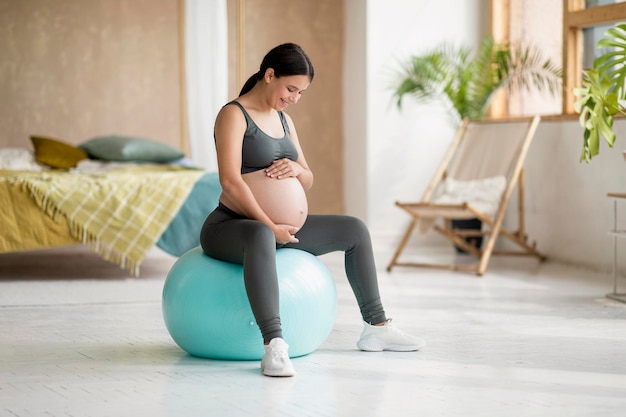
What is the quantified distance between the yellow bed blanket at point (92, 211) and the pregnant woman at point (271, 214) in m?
2.12

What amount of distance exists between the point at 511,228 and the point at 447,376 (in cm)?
395

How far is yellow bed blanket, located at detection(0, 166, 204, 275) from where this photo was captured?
527cm

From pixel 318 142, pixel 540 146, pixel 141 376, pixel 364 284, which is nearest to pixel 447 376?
pixel 364 284

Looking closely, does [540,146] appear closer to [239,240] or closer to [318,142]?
[318,142]

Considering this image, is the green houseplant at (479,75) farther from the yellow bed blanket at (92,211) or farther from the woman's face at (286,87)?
the woman's face at (286,87)

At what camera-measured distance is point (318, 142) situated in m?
7.72

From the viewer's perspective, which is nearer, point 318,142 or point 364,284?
point 364,284

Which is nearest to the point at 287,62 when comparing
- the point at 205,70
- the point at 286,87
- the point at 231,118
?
the point at 286,87

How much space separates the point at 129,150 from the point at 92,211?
996mm

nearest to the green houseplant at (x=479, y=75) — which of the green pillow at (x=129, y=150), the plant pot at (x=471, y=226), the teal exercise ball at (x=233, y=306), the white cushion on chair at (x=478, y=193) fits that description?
the white cushion on chair at (x=478, y=193)

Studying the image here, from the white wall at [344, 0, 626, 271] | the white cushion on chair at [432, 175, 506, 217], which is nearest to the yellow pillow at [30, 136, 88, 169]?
the white wall at [344, 0, 626, 271]

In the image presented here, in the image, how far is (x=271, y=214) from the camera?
324cm

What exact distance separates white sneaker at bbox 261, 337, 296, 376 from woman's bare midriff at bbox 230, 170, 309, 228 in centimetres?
45

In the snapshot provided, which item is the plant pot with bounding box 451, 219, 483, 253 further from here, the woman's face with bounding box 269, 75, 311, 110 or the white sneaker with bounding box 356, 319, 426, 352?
the woman's face with bounding box 269, 75, 311, 110
